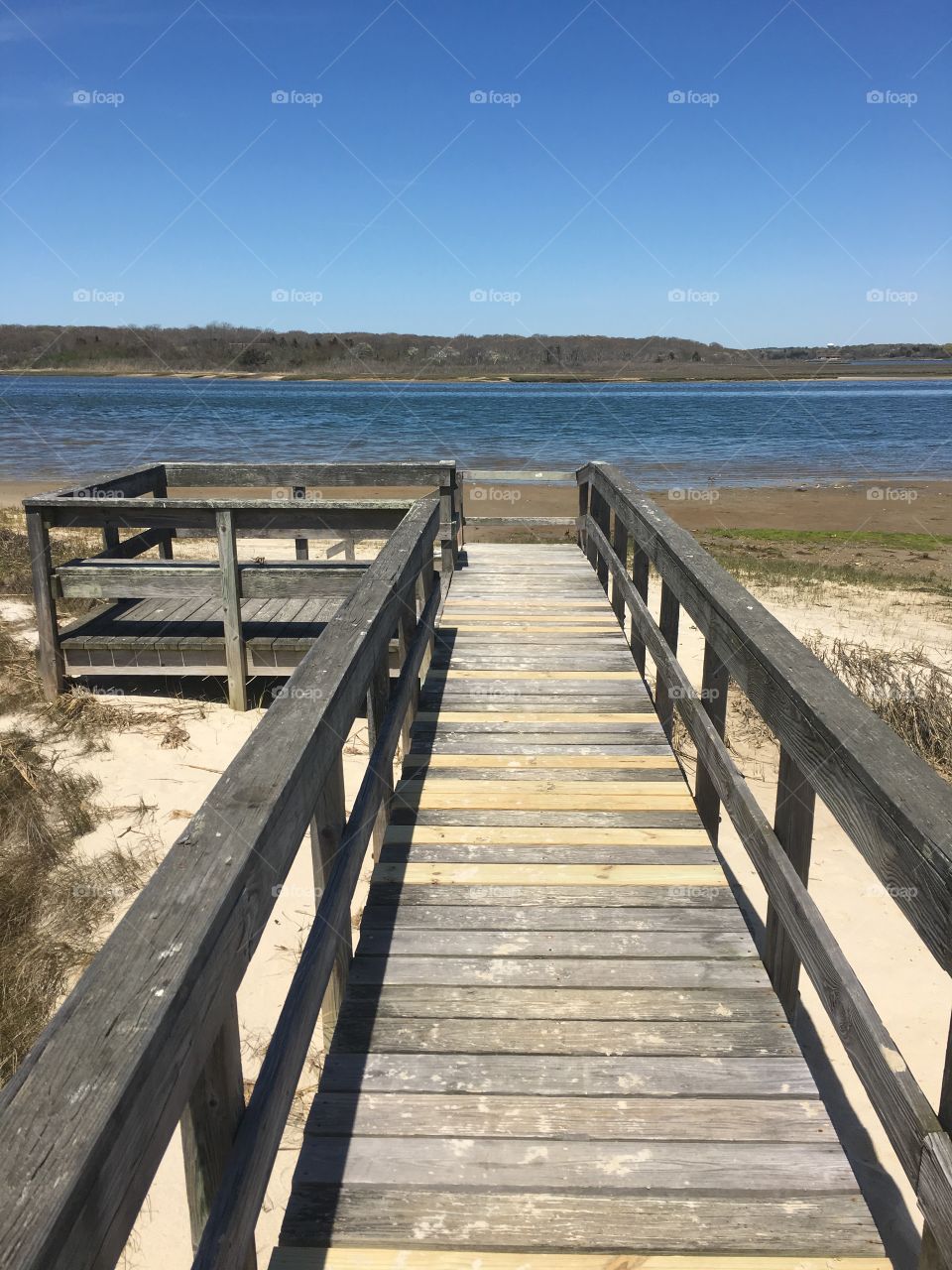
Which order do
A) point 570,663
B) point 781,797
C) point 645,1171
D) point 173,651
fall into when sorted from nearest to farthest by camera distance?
point 645,1171 → point 781,797 → point 570,663 → point 173,651

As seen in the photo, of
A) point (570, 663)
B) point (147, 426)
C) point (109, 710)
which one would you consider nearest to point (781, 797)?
point (570, 663)

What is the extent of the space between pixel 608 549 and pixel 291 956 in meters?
4.21

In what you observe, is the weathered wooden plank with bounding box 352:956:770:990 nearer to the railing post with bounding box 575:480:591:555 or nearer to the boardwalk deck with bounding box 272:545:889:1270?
the boardwalk deck with bounding box 272:545:889:1270

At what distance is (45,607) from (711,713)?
5.47m

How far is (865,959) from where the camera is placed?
468 cm

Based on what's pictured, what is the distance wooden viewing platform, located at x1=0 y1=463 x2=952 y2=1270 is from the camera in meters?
1.31

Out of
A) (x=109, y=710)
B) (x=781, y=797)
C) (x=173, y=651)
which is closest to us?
(x=781, y=797)

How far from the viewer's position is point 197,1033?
4.53ft

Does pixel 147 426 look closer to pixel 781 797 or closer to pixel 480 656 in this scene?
pixel 480 656

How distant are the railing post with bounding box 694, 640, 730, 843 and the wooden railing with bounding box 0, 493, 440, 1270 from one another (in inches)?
59.8

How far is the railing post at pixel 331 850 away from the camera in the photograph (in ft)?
8.84

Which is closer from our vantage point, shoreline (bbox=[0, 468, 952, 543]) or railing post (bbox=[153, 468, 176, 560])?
railing post (bbox=[153, 468, 176, 560])

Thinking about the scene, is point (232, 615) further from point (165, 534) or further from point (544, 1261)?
point (544, 1261)

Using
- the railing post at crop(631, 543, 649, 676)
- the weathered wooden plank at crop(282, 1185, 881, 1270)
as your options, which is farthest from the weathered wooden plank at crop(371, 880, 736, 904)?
the railing post at crop(631, 543, 649, 676)
